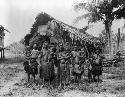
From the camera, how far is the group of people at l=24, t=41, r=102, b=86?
1430 cm

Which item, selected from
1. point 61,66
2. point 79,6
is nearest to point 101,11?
point 79,6

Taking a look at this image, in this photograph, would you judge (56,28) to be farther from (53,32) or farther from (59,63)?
(59,63)

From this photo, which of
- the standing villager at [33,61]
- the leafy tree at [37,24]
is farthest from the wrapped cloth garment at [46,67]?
the leafy tree at [37,24]

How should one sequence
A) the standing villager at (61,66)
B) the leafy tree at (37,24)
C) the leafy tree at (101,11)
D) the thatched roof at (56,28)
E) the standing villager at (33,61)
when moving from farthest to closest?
1. the leafy tree at (101,11)
2. the leafy tree at (37,24)
3. the thatched roof at (56,28)
4. the standing villager at (33,61)
5. the standing villager at (61,66)

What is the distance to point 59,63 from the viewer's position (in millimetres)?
14961

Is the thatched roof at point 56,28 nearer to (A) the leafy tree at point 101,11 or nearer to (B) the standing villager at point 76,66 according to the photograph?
(B) the standing villager at point 76,66

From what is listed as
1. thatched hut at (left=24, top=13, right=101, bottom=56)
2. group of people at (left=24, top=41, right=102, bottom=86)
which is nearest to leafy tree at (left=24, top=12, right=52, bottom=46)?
thatched hut at (left=24, top=13, right=101, bottom=56)

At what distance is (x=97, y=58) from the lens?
15500mm

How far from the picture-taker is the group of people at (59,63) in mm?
14305

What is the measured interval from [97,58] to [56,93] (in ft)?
12.1

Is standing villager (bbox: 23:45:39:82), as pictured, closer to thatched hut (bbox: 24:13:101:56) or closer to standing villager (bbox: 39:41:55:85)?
standing villager (bbox: 39:41:55:85)

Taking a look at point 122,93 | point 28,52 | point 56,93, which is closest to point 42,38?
point 28,52

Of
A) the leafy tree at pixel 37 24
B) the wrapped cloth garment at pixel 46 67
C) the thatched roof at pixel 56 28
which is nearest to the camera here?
the wrapped cloth garment at pixel 46 67

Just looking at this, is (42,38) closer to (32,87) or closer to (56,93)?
(32,87)
